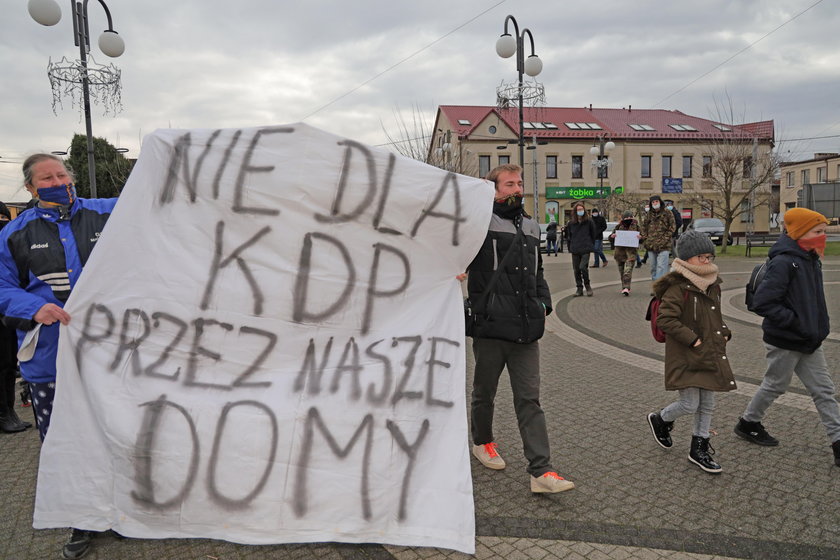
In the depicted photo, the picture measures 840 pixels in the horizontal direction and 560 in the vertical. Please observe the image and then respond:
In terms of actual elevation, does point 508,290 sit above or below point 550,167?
below

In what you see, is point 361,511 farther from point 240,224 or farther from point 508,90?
point 508,90

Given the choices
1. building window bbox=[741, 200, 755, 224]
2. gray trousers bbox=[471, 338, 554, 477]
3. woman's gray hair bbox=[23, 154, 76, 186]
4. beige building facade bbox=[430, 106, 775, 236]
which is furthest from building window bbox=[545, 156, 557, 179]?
woman's gray hair bbox=[23, 154, 76, 186]

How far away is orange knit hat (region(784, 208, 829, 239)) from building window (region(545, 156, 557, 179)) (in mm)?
44098

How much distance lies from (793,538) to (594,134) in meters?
47.2

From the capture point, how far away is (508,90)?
14289mm

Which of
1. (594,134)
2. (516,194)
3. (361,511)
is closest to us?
(361,511)

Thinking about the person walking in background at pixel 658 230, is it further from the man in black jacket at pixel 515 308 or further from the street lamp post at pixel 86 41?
the street lamp post at pixel 86 41

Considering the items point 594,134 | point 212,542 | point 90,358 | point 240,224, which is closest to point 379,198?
point 240,224

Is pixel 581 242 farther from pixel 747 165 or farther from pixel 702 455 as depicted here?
pixel 747 165

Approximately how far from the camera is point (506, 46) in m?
12.6

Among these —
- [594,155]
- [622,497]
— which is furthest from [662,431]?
[594,155]

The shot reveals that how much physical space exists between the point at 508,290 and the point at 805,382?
212cm

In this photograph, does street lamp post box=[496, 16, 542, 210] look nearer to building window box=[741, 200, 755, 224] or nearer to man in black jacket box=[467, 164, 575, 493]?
man in black jacket box=[467, 164, 575, 493]

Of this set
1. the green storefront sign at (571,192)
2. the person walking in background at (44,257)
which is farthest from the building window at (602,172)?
the person walking in background at (44,257)
